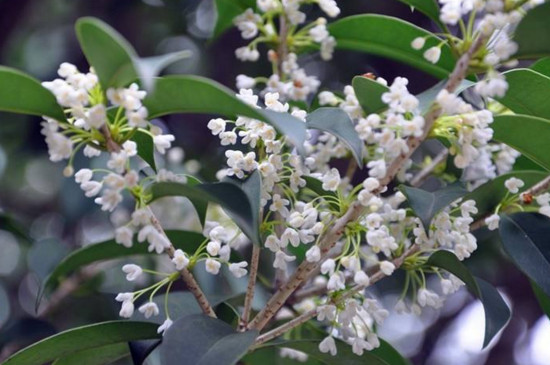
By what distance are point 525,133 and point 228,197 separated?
411mm

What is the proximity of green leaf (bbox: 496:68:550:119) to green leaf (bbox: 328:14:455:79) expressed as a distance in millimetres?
162

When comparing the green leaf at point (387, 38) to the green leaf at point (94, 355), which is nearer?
the green leaf at point (94, 355)

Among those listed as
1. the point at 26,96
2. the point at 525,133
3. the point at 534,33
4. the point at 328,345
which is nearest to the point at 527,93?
the point at 525,133

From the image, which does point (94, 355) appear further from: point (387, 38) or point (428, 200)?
point (387, 38)

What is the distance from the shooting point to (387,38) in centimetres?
131

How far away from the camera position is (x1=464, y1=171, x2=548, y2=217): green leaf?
3.64 feet

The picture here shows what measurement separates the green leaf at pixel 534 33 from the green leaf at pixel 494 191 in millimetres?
252

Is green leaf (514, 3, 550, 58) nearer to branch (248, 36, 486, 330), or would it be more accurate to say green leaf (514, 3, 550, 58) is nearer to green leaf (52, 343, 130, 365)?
branch (248, 36, 486, 330)

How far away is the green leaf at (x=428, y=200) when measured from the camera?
3.10 feet

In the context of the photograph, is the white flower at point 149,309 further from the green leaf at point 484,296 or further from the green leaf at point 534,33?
the green leaf at point 534,33

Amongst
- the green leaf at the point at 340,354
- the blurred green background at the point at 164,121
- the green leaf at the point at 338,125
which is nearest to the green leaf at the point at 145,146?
the green leaf at the point at 338,125

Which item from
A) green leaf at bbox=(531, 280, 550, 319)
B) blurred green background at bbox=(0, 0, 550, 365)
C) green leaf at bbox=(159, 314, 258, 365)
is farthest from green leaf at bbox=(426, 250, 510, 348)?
blurred green background at bbox=(0, 0, 550, 365)

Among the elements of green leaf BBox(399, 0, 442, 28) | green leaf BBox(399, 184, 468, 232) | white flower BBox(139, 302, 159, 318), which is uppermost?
green leaf BBox(399, 0, 442, 28)

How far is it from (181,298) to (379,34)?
1.81 feet
